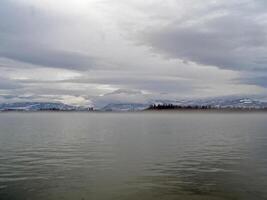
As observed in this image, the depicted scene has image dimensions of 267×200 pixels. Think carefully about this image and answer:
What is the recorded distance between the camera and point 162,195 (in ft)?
102

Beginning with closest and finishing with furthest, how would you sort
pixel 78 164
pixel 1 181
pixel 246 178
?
pixel 1 181 → pixel 246 178 → pixel 78 164

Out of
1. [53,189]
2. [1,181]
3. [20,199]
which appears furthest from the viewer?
[1,181]

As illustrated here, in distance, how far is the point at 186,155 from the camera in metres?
56.5

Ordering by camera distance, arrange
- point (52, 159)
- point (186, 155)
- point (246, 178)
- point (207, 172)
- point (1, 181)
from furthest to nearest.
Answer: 1. point (186, 155)
2. point (52, 159)
3. point (207, 172)
4. point (246, 178)
5. point (1, 181)

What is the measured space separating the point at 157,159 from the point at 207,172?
11793mm

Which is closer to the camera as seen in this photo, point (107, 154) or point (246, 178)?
point (246, 178)

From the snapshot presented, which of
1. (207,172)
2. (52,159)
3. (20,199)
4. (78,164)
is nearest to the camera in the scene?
(20,199)

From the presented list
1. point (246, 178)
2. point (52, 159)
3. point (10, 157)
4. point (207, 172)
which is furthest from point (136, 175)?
point (10, 157)

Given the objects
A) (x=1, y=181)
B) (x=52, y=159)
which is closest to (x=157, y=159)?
(x=52, y=159)

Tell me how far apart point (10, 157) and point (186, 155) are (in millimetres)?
27900

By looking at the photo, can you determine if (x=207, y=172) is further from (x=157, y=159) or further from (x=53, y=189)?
(x=53, y=189)

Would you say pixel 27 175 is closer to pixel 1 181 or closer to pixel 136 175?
pixel 1 181

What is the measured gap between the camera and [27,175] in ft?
128

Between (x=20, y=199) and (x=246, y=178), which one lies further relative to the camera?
(x=246, y=178)
